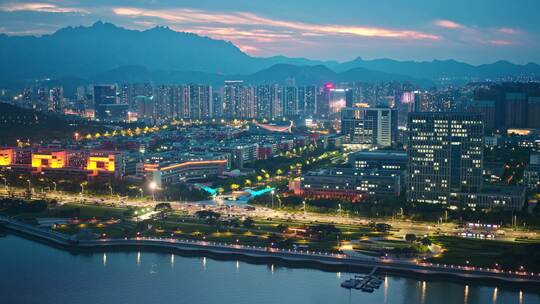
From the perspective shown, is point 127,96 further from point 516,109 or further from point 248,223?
point 248,223

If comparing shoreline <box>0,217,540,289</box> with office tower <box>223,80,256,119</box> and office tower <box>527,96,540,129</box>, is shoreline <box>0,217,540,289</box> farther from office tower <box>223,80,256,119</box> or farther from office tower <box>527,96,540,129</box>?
office tower <box>223,80,256,119</box>

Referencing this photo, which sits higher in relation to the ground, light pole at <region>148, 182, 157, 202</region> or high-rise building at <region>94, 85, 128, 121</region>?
high-rise building at <region>94, 85, 128, 121</region>

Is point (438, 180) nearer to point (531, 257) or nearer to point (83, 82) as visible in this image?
point (531, 257)

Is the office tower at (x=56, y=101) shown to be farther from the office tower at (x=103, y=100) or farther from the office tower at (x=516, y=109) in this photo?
the office tower at (x=516, y=109)

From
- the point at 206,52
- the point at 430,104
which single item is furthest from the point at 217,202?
the point at 206,52

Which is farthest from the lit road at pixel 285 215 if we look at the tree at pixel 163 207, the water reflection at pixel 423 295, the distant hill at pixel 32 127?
the distant hill at pixel 32 127

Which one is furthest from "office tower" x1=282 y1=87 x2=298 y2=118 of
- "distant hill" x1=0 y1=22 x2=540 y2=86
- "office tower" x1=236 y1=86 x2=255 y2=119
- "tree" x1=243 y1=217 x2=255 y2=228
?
"tree" x1=243 y1=217 x2=255 y2=228
